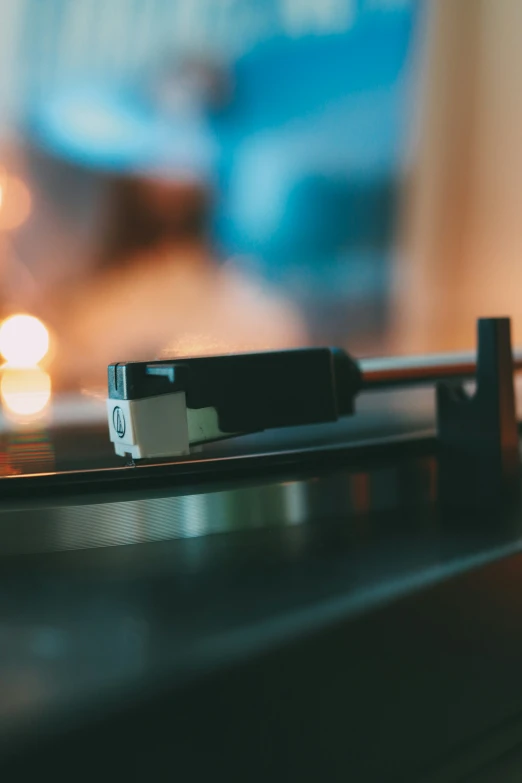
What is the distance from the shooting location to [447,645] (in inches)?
12.2

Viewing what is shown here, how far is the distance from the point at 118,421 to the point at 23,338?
25cm

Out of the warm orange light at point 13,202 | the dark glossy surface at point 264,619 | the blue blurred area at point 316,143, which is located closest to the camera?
the dark glossy surface at point 264,619

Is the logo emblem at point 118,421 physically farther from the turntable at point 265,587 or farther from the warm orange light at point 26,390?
the warm orange light at point 26,390

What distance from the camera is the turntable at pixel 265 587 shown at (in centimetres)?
23

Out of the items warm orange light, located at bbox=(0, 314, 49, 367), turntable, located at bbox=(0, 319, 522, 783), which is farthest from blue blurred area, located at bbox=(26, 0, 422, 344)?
turntable, located at bbox=(0, 319, 522, 783)

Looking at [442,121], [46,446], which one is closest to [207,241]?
[46,446]

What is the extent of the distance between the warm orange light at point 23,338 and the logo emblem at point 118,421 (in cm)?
24

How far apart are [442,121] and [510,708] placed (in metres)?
0.66

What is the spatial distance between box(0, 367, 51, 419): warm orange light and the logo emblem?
0.26 metres

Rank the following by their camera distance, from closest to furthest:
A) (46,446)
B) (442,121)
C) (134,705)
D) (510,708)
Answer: (134,705) < (510,708) < (46,446) < (442,121)

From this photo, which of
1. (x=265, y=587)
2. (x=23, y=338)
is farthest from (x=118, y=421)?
(x=23, y=338)

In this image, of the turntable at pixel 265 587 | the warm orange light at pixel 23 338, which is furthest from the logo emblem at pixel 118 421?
the warm orange light at pixel 23 338

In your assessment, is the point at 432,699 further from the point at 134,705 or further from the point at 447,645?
the point at 134,705

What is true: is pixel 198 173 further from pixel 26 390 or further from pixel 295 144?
pixel 26 390
